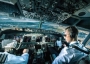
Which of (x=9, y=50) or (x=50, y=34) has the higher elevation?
(x=9, y=50)

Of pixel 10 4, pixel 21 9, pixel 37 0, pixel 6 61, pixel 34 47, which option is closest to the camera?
pixel 6 61

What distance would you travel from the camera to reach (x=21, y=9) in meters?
3.26

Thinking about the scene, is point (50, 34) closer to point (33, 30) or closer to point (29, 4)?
point (33, 30)

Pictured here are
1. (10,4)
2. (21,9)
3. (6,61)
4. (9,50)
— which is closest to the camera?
(6,61)

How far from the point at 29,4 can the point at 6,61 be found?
1.70 metres

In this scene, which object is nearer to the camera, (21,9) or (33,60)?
(33,60)

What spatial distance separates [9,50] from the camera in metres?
2.05

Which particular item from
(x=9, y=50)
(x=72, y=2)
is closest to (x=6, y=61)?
(x=9, y=50)

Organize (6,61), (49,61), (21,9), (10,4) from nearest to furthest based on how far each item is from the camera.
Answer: (6,61)
(49,61)
(10,4)
(21,9)

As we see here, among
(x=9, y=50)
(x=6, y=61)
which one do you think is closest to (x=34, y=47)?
(x=9, y=50)

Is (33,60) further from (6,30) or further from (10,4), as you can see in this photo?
(10,4)

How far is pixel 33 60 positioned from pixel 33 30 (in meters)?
0.90

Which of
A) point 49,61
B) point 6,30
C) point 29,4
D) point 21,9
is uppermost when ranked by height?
point 29,4

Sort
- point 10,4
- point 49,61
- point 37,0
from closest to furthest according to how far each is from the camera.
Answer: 1. point 49,61
2. point 37,0
3. point 10,4
